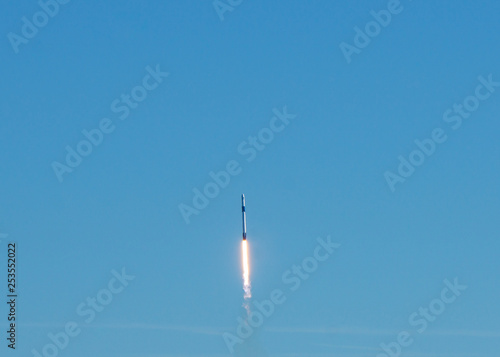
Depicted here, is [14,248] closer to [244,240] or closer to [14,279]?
[14,279]

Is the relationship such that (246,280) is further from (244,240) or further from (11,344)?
(11,344)

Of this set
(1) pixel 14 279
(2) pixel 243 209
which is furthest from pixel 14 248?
(2) pixel 243 209

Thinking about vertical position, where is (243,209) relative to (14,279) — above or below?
above

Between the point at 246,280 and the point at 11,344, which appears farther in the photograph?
the point at 246,280

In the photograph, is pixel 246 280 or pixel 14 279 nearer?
pixel 14 279

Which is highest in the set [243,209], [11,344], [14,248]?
[243,209]

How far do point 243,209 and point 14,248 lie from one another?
86.9ft

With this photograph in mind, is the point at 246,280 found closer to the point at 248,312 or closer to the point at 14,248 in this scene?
the point at 248,312

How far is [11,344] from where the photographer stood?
401 feet

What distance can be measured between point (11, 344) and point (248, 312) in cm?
2847

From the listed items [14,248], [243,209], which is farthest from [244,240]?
[14,248]

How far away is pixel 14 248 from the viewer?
124 metres

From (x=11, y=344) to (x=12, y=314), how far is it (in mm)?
2908

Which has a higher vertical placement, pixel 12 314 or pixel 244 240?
pixel 244 240
